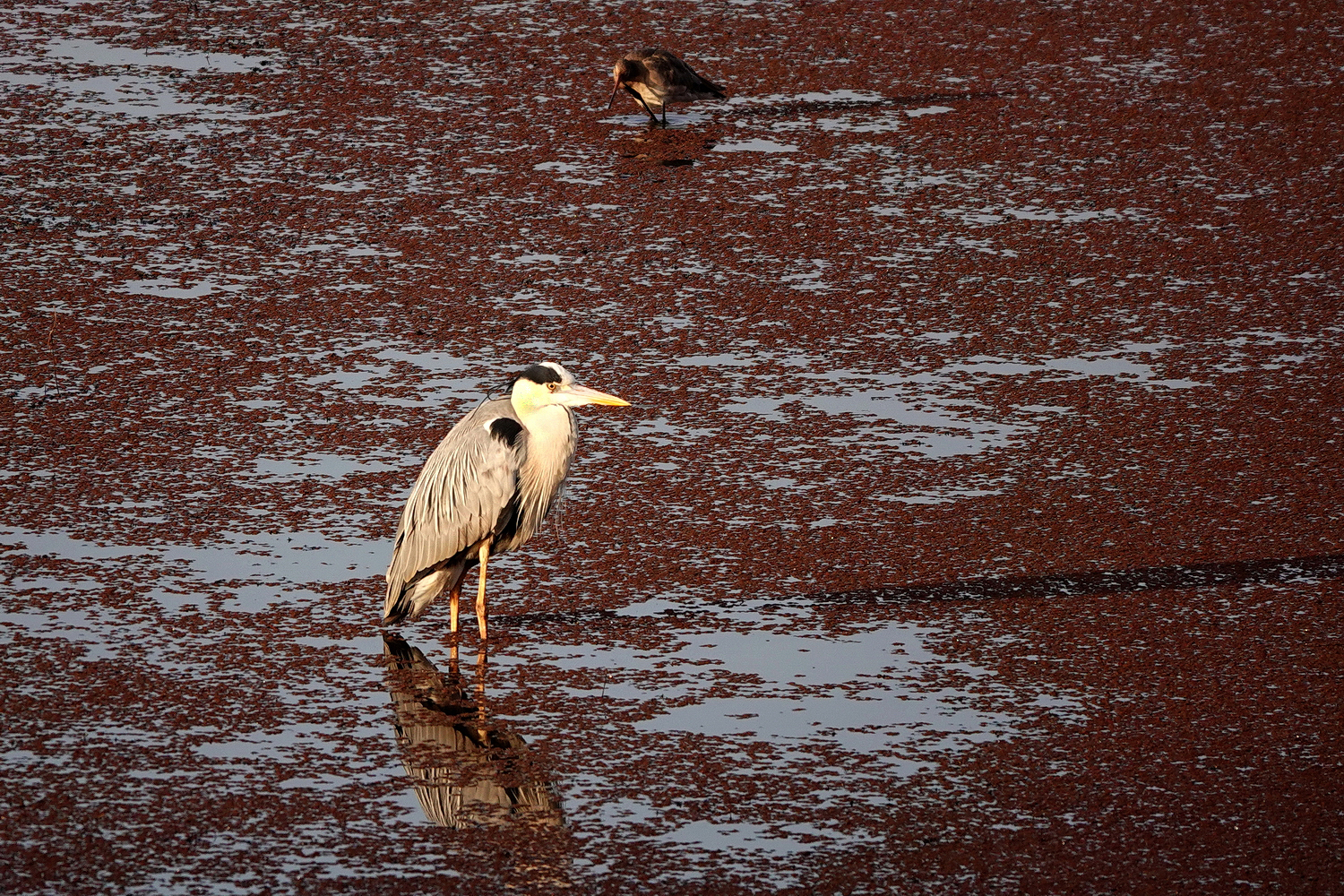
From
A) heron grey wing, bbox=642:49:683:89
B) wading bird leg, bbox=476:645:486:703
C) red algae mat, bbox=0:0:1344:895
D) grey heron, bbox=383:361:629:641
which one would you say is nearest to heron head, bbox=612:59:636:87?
heron grey wing, bbox=642:49:683:89

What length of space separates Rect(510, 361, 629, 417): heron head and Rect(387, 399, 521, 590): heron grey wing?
14 cm

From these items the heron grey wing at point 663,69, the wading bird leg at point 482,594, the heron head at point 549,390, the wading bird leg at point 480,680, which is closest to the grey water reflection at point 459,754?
the wading bird leg at point 480,680

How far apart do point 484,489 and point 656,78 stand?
16.2 ft

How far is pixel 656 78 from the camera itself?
9938 mm

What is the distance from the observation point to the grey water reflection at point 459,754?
4.56 meters

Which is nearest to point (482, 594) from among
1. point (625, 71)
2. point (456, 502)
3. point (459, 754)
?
point (456, 502)

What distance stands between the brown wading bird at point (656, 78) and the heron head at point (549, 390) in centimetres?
464

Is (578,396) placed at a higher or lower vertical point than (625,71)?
lower

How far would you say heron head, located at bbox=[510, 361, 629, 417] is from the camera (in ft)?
18.5

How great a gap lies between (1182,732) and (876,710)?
0.85 meters

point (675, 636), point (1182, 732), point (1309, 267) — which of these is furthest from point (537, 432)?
point (1309, 267)

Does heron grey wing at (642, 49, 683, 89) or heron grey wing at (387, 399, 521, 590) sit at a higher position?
heron grey wing at (642, 49, 683, 89)

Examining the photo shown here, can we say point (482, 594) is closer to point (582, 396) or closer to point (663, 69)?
point (582, 396)

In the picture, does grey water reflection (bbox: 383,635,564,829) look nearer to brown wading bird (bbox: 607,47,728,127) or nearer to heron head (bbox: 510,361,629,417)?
heron head (bbox: 510,361,629,417)
